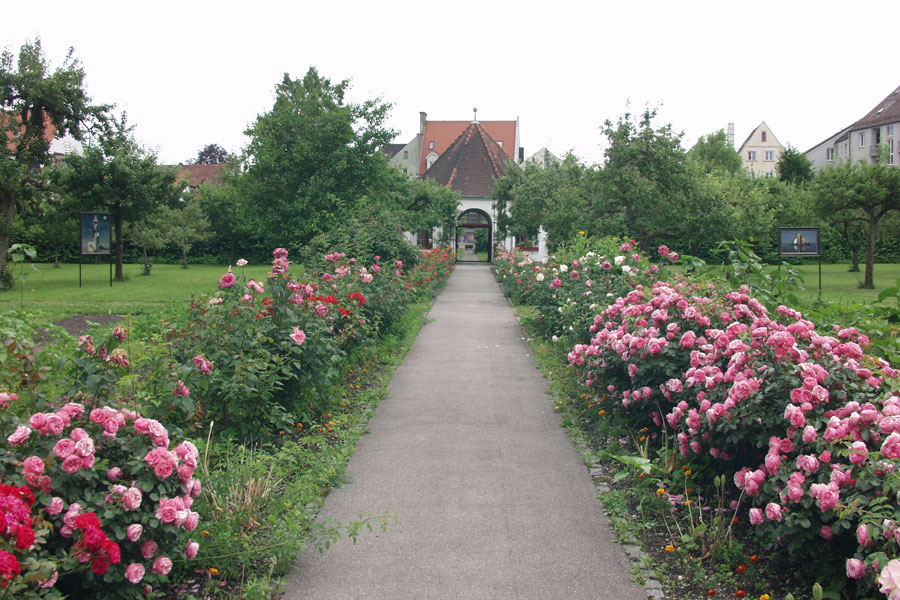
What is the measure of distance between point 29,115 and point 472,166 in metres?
28.9

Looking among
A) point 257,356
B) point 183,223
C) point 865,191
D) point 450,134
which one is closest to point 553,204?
point 865,191

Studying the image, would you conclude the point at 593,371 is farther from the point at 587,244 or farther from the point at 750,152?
the point at 750,152

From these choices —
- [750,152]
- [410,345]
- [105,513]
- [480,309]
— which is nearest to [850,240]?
[480,309]

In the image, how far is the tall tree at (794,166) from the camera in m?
59.5

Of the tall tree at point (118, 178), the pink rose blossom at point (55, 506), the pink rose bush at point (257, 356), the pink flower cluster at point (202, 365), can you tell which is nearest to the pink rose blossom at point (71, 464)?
the pink rose blossom at point (55, 506)

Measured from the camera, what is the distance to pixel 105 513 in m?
3.06

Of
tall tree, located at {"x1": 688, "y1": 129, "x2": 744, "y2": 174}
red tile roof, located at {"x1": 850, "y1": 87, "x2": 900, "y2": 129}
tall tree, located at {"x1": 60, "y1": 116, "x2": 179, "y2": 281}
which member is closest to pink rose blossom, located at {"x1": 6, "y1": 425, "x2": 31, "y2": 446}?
tall tree, located at {"x1": 60, "y1": 116, "x2": 179, "y2": 281}

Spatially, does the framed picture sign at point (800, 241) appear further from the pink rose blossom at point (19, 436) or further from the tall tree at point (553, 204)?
the pink rose blossom at point (19, 436)

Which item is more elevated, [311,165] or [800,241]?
[311,165]

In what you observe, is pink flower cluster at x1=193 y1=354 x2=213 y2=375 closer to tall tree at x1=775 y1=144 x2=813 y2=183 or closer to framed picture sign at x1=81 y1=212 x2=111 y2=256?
framed picture sign at x1=81 y1=212 x2=111 y2=256

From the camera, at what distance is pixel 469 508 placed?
4.87 metres

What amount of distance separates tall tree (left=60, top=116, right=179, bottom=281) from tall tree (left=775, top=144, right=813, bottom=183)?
49.7 meters

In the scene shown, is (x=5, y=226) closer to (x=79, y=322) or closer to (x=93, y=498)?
(x=79, y=322)

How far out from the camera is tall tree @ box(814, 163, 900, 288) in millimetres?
27438
